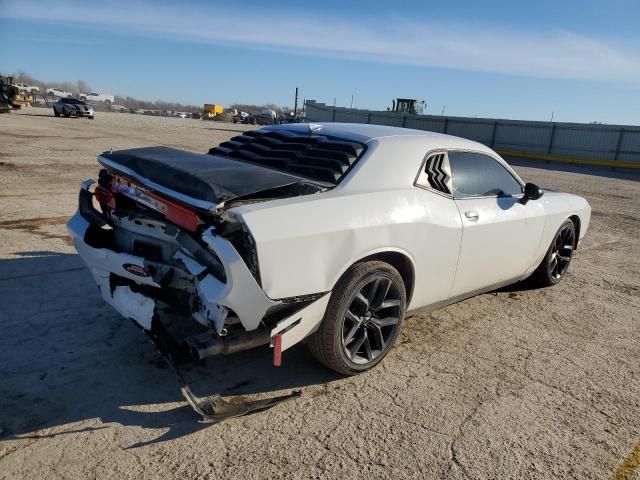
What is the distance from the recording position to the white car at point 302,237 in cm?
270

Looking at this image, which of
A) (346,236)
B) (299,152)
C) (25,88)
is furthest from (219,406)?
(25,88)

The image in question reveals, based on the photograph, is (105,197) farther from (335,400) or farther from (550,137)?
(550,137)

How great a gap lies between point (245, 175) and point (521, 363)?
7.86 ft

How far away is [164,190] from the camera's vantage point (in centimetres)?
297

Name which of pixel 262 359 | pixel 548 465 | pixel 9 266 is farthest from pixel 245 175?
pixel 9 266

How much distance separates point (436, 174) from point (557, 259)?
249cm

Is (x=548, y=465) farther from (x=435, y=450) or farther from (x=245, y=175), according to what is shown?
(x=245, y=175)

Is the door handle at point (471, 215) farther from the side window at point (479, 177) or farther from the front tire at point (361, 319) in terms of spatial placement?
the front tire at point (361, 319)

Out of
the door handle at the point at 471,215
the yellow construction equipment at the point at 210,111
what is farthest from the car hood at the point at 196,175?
the yellow construction equipment at the point at 210,111

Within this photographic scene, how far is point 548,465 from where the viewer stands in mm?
2613

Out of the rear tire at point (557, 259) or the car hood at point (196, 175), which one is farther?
the rear tire at point (557, 259)

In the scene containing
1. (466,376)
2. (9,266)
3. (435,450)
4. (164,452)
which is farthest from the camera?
(9,266)

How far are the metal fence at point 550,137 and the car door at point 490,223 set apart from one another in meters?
27.2

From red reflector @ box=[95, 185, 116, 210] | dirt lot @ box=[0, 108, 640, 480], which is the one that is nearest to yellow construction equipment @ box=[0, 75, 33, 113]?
dirt lot @ box=[0, 108, 640, 480]
